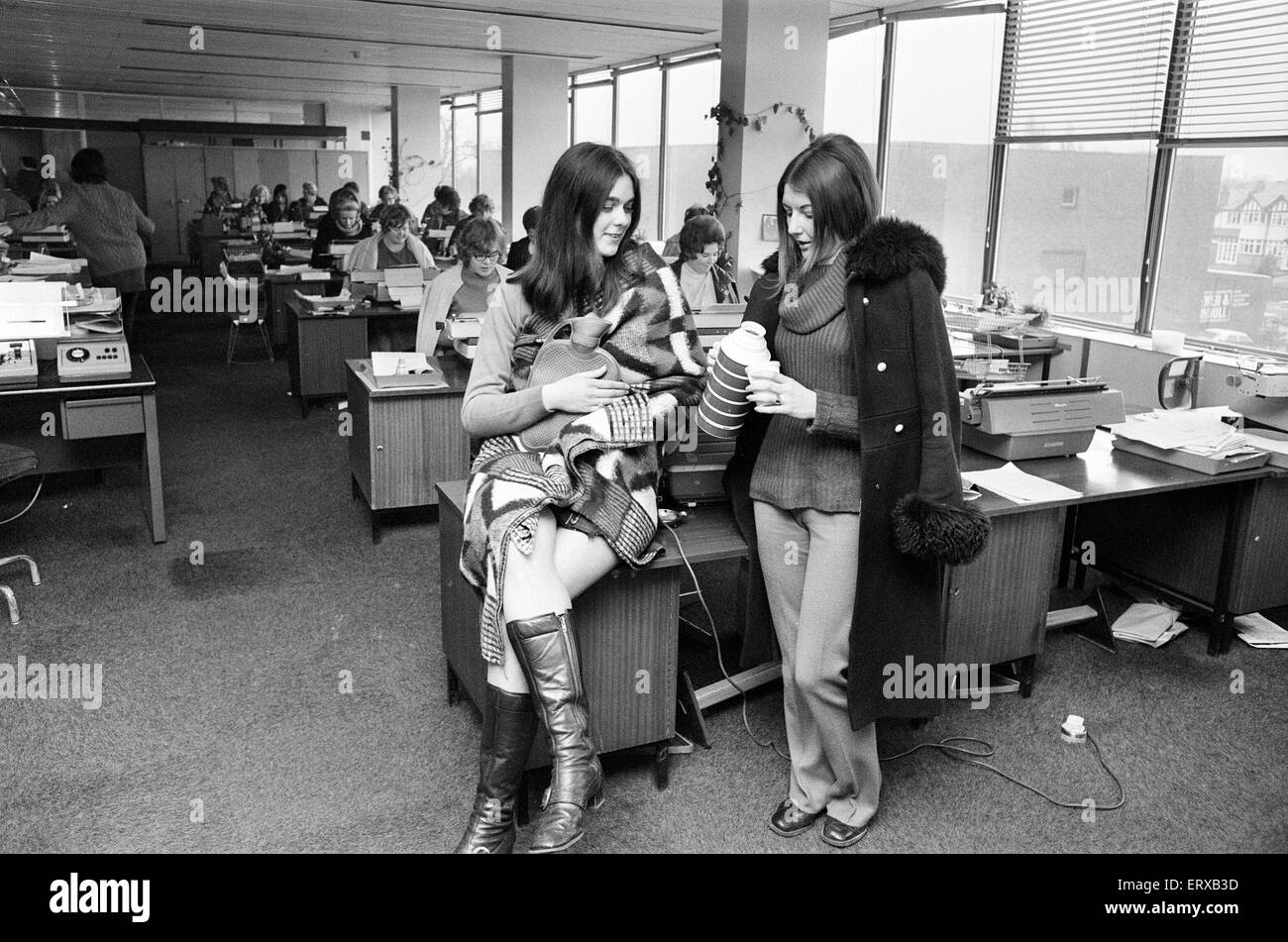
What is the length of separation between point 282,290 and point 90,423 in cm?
457

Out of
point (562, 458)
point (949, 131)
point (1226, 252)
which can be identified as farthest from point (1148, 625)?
point (949, 131)

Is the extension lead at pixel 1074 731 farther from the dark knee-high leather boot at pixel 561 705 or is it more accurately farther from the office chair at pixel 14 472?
the office chair at pixel 14 472

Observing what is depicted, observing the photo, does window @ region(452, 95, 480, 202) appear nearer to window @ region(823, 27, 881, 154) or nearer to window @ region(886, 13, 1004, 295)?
window @ region(823, 27, 881, 154)

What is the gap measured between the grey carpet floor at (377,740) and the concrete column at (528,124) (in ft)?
24.8

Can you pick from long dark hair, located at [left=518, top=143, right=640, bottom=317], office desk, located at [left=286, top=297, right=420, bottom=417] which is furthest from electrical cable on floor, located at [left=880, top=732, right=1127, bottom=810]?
office desk, located at [left=286, top=297, right=420, bottom=417]

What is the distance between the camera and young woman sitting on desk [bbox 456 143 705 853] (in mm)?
2266

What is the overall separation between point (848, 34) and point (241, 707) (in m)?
6.95

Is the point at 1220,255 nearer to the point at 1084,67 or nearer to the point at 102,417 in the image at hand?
the point at 1084,67

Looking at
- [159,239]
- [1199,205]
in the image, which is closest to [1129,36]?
[1199,205]

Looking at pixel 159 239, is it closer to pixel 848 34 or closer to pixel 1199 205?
pixel 848 34

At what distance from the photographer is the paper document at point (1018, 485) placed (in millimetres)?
2996

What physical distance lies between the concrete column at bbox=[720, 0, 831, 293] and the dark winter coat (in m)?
4.89

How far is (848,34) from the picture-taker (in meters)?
8.11

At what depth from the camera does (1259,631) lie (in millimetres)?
3783
